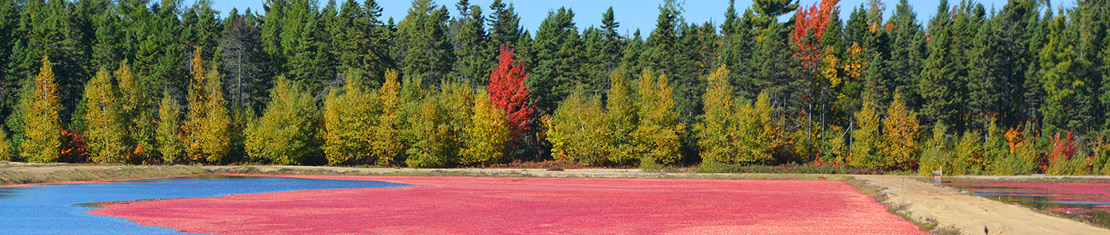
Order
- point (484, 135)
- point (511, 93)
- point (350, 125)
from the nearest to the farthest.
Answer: point (350, 125) → point (484, 135) → point (511, 93)

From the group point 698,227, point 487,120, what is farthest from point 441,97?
point 698,227

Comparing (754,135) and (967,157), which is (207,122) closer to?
(754,135)

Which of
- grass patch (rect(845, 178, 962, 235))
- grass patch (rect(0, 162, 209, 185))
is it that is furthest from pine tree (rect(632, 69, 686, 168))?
grass patch (rect(0, 162, 209, 185))

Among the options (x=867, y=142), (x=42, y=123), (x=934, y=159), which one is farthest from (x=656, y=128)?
(x=42, y=123)

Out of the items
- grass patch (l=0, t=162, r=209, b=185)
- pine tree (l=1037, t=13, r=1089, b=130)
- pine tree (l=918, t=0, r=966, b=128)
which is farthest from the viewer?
pine tree (l=1037, t=13, r=1089, b=130)

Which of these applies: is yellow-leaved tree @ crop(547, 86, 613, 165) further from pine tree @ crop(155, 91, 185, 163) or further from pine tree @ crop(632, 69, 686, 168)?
pine tree @ crop(155, 91, 185, 163)

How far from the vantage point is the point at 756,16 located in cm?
11194

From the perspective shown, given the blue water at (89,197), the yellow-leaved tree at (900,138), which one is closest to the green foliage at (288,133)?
the blue water at (89,197)

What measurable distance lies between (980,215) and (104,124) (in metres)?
79.7

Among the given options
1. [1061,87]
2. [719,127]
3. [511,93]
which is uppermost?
[1061,87]

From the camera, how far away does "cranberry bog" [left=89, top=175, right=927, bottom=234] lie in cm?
2817

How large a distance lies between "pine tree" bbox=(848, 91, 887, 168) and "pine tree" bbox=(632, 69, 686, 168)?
15438mm

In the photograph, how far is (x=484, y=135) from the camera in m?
81.8

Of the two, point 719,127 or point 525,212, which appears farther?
point 719,127
